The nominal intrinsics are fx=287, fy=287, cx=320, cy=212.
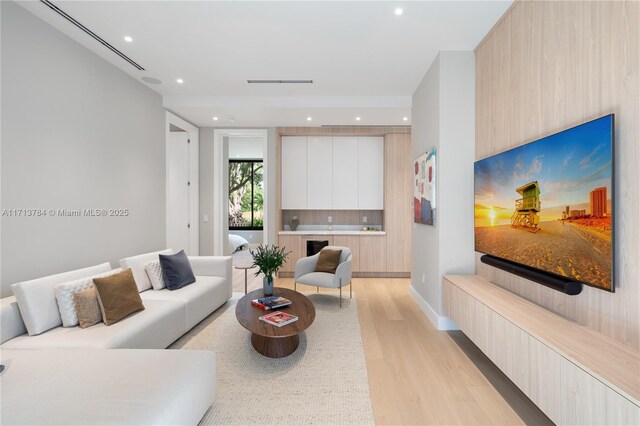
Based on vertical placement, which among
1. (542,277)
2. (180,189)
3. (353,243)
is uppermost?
(180,189)

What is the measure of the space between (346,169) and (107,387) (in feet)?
15.7

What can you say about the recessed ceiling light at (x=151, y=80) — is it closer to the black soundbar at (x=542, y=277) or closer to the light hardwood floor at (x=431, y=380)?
the light hardwood floor at (x=431, y=380)

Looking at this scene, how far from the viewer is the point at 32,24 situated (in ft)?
7.98

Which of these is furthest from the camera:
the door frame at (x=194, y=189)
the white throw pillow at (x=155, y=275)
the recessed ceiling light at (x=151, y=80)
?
the door frame at (x=194, y=189)

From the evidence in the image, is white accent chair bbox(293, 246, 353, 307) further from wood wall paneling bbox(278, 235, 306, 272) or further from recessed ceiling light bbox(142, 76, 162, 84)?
recessed ceiling light bbox(142, 76, 162, 84)

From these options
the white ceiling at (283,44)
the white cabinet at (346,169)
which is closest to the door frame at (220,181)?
the white ceiling at (283,44)

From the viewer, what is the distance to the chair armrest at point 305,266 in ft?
13.2

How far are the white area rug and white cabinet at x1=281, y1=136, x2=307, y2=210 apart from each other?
9.45ft

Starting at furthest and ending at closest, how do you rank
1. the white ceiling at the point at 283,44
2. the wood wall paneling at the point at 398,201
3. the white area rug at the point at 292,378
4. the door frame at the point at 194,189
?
the wood wall paneling at the point at 398,201 → the door frame at the point at 194,189 → the white ceiling at the point at 283,44 → the white area rug at the point at 292,378

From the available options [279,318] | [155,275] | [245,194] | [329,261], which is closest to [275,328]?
[279,318]

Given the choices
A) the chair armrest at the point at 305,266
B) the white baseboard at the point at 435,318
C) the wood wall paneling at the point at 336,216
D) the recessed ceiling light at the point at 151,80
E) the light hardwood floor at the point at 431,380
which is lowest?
the light hardwood floor at the point at 431,380

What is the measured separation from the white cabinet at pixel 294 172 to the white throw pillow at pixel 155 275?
9.26ft

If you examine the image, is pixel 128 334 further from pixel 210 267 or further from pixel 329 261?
pixel 329 261

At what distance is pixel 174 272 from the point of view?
3191mm
